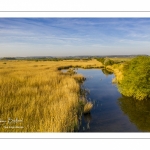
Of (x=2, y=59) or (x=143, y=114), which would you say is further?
(x=143, y=114)

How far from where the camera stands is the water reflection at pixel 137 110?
627 cm

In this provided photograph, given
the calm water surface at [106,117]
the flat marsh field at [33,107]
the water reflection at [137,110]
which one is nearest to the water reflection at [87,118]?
the calm water surface at [106,117]

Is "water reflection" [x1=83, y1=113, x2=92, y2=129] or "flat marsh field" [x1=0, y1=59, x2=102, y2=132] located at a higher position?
"flat marsh field" [x1=0, y1=59, x2=102, y2=132]

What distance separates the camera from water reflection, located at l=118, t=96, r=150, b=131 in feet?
20.6

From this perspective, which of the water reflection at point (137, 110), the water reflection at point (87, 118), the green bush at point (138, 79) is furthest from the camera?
the green bush at point (138, 79)

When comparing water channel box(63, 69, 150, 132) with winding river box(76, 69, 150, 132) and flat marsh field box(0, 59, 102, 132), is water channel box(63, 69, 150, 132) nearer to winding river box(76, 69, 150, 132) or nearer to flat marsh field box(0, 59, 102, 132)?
winding river box(76, 69, 150, 132)

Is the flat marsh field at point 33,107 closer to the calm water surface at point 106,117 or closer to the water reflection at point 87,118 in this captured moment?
the water reflection at point 87,118

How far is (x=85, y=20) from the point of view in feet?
19.8

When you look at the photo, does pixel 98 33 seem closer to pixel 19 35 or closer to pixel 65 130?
pixel 19 35

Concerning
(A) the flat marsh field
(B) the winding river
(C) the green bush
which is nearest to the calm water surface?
(B) the winding river
